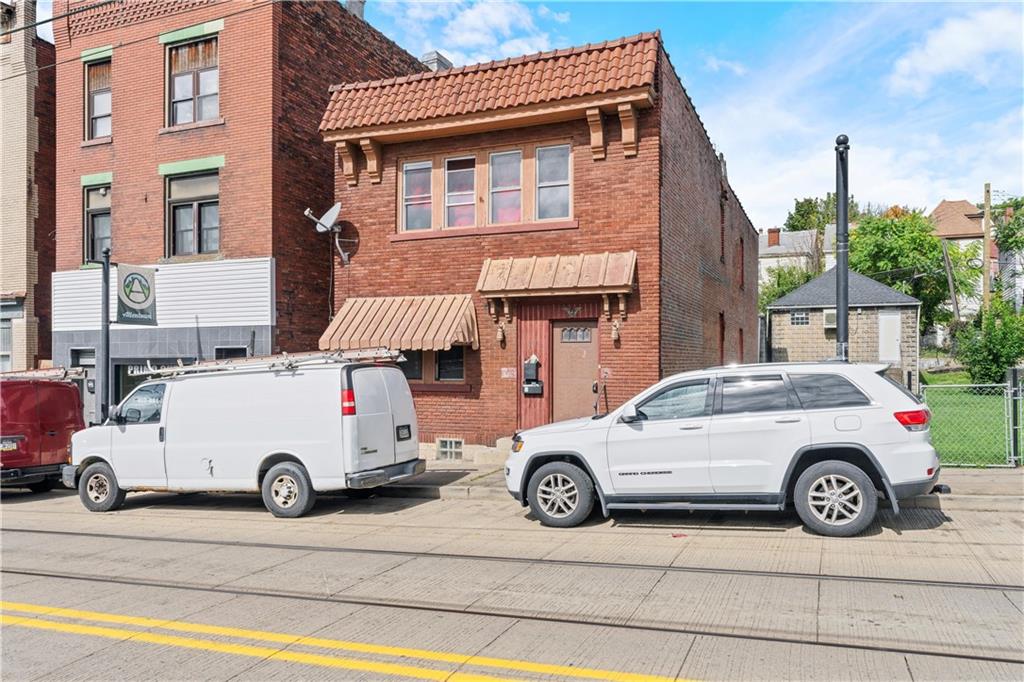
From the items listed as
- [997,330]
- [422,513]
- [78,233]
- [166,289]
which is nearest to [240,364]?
[422,513]

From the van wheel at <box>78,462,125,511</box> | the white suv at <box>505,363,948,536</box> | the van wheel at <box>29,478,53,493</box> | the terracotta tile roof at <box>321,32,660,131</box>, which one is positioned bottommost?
the van wheel at <box>29,478,53,493</box>

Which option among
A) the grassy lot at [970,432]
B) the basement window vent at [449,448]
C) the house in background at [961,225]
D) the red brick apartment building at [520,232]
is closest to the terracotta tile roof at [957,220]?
the house in background at [961,225]

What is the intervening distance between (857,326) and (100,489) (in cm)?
2874

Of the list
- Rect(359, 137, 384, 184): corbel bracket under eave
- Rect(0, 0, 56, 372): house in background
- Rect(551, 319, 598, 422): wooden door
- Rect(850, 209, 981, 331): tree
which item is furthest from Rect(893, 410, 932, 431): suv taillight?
Rect(850, 209, 981, 331): tree

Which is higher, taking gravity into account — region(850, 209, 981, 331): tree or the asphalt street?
region(850, 209, 981, 331): tree

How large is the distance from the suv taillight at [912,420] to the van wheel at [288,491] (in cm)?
724

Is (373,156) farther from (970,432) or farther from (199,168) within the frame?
(970,432)

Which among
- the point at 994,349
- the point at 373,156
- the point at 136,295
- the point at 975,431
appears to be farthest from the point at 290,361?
the point at 994,349

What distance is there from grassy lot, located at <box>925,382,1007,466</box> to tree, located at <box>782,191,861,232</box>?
51.1 metres

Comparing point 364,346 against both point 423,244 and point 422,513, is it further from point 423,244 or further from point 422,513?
point 422,513

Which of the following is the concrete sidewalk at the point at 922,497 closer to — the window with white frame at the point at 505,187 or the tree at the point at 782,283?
the window with white frame at the point at 505,187

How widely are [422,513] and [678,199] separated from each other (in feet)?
27.1

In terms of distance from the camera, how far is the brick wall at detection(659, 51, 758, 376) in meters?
Result: 14.4

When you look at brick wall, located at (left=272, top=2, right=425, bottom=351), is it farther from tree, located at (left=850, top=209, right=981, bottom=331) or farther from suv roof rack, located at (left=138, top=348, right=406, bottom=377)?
tree, located at (left=850, top=209, right=981, bottom=331)
